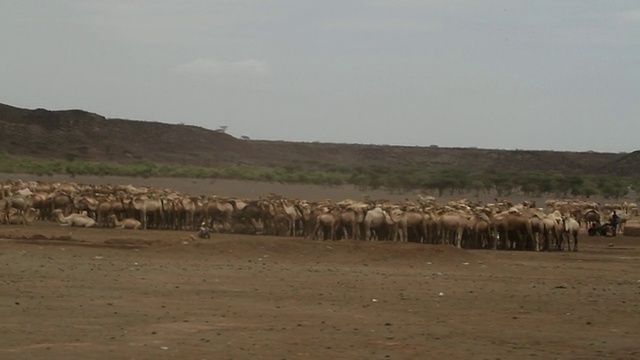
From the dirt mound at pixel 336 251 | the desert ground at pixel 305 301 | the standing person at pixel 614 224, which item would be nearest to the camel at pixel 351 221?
the desert ground at pixel 305 301

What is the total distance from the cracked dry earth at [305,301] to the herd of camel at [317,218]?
7.15 ft

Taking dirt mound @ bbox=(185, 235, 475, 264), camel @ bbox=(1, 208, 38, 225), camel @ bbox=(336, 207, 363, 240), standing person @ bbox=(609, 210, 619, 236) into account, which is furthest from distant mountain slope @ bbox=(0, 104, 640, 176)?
dirt mound @ bbox=(185, 235, 475, 264)

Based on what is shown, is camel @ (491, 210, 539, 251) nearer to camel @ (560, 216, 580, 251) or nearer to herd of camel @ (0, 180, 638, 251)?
herd of camel @ (0, 180, 638, 251)

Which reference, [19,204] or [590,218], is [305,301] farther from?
[590,218]

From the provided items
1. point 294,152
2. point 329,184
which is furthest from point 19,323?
point 294,152

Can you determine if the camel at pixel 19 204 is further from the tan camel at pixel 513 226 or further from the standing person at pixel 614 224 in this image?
the standing person at pixel 614 224

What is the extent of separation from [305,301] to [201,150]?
101 metres

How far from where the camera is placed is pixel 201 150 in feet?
385

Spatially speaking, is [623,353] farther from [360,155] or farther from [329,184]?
[360,155]

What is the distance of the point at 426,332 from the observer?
548 inches

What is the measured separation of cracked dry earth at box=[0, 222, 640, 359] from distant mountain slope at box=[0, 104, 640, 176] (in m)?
79.5

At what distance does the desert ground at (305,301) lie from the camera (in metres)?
12.7

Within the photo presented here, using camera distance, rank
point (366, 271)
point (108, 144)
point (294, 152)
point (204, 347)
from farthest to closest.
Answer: point (294, 152) < point (108, 144) < point (366, 271) < point (204, 347)

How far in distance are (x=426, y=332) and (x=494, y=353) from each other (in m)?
1.47
